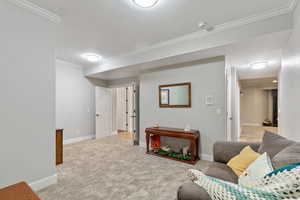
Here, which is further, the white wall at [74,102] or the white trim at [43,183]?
the white wall at [74,102]

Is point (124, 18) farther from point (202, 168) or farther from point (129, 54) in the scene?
point (202, 168)

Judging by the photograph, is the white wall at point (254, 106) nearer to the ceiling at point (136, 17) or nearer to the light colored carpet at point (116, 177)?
the light colored carpet at point (116, 177)

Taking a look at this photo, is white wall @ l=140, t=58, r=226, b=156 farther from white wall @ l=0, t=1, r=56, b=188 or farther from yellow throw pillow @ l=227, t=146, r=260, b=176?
white wall @ l=0, t=1, r=56, b=188

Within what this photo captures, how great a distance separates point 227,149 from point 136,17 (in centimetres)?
235

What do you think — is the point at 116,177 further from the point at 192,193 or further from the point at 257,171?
the point at 257,171

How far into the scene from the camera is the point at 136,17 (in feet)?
7.36

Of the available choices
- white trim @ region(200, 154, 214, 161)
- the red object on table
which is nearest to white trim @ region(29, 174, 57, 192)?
the red object on table

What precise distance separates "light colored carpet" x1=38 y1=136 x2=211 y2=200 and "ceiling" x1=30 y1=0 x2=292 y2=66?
2610mm

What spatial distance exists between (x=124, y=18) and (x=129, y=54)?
150 centimetres

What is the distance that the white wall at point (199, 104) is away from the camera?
3158 millimetres

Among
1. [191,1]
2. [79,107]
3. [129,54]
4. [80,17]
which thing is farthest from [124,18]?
[79,107]

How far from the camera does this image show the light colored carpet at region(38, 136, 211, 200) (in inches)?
76.7

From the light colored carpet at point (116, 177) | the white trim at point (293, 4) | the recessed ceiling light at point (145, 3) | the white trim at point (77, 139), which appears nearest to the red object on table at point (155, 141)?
the light colored carpet at point (116, 177)

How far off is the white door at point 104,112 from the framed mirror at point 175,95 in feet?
8.88
